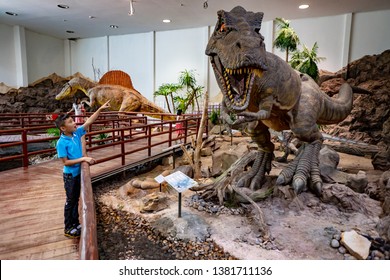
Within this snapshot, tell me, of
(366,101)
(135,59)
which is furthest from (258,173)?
(135,59)

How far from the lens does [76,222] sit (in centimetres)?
178

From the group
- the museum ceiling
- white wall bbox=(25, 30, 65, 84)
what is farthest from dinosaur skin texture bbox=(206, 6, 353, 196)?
white wall bbox=(25, 30, 65, 84)

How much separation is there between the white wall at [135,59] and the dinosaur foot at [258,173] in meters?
5.95

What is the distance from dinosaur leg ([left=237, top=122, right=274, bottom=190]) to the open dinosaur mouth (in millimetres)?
948

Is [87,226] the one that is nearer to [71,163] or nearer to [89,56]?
[71,163]

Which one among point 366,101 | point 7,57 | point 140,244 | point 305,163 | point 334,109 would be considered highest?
point 7,57

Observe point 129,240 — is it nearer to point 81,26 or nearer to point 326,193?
point 326,193

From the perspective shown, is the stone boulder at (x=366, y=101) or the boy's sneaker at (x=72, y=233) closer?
the boy's sneaker at (x=72, y=233)

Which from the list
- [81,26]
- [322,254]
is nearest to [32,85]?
[81,26]

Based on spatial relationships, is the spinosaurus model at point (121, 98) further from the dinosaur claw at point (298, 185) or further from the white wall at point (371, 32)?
the dinosaur claw at point (298, 185)

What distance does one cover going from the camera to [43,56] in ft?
29.3

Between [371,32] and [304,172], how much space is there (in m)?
2.54

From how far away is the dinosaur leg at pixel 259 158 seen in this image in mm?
2969

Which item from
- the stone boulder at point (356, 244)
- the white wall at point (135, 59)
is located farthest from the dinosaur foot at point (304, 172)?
the white wall at point (135, 59)
